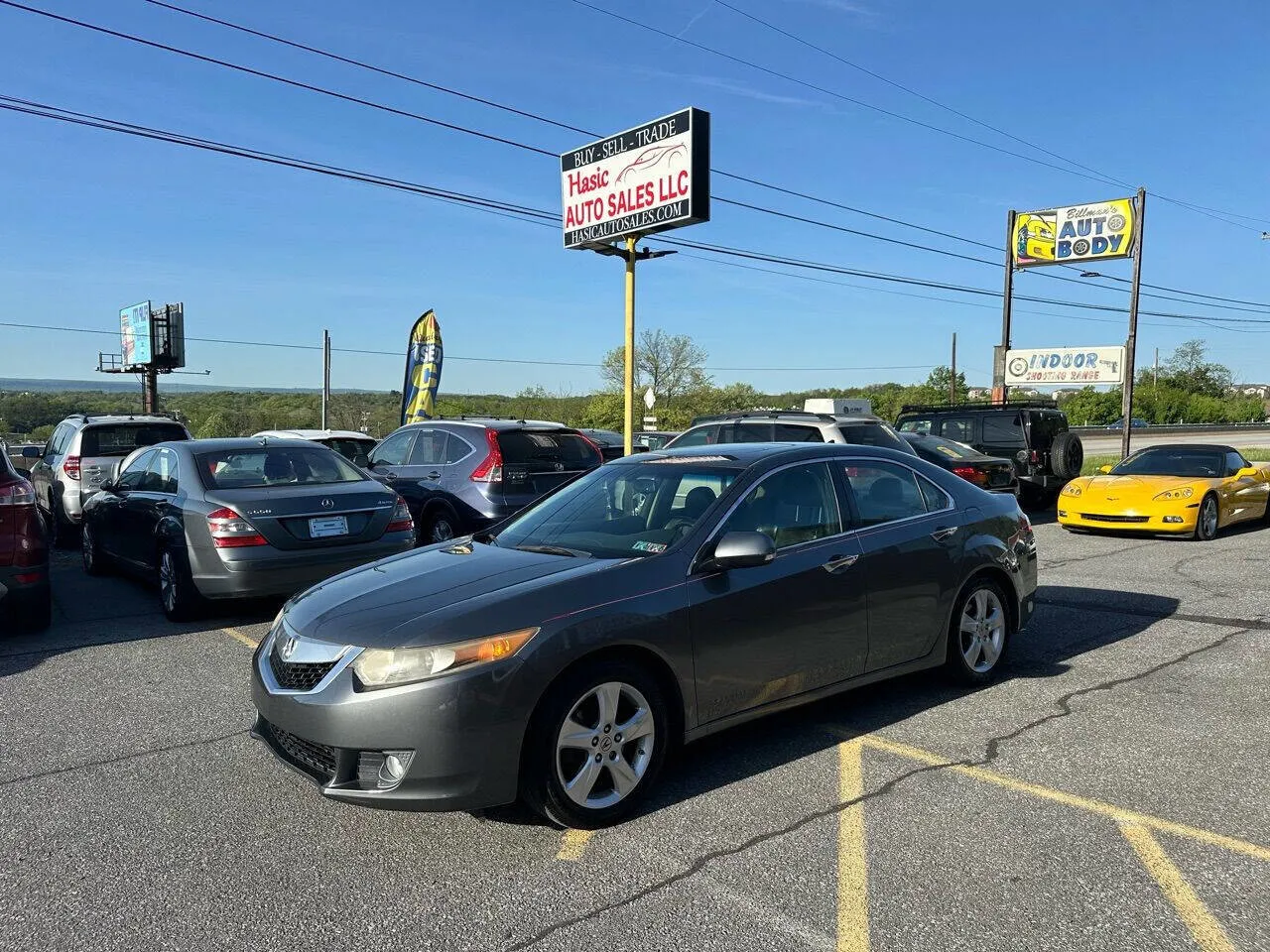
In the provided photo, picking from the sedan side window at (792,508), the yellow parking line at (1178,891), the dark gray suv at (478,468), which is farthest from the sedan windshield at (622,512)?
the dark gray suv at (478,468)

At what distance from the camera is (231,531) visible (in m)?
7.25

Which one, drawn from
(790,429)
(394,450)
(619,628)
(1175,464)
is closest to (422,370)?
(394,450)

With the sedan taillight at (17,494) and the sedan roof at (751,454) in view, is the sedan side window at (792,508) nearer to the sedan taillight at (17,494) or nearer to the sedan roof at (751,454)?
the sedan roof at (751,454)

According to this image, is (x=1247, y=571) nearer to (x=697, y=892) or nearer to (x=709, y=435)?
(x=709, y=435)

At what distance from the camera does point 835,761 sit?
4422 mm

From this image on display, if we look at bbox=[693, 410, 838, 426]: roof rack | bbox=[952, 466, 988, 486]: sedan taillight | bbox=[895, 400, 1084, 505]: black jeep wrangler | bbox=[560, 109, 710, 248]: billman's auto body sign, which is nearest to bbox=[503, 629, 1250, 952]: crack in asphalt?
bbox=[693, 410, 838, 426]: roof rack

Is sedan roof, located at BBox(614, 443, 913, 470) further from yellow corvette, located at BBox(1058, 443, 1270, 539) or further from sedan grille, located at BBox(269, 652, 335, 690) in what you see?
yellow corvette, located at BBox(1058, 443, 1270, 539)

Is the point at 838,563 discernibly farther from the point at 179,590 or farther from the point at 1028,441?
the point at 1028,441

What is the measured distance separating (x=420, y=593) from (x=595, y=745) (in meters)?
0.95

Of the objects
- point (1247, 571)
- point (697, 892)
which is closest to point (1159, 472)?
point (1247, 571)

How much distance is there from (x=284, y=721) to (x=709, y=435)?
26.3 ft

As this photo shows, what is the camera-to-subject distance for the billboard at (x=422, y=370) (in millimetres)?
27672

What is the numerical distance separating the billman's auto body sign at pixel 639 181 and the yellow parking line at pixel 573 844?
1367 centimetres

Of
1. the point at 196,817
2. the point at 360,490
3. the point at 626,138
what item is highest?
the point at 626,138
